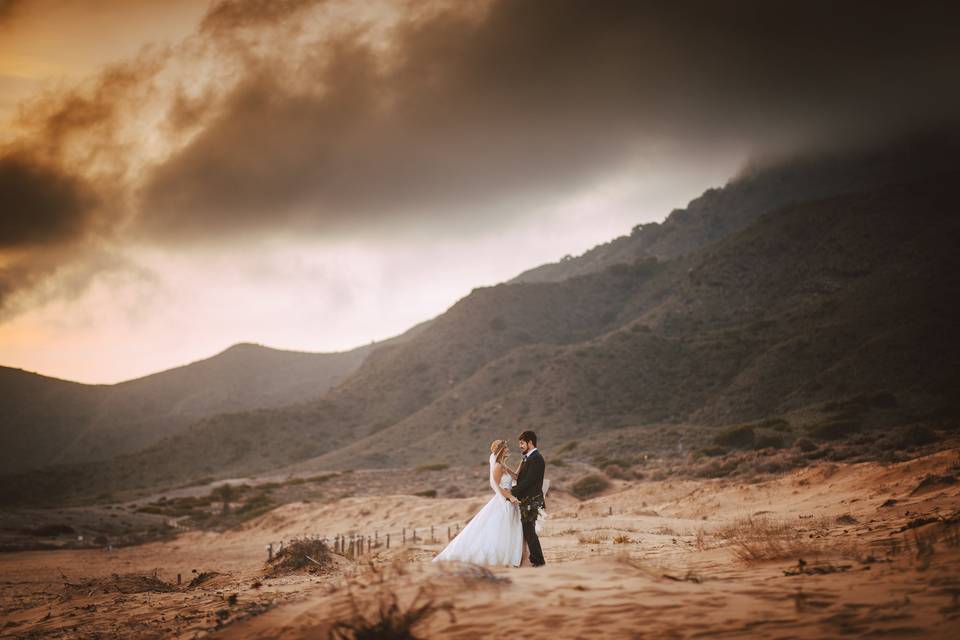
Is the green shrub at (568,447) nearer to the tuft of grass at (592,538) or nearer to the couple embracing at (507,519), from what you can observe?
the tuft of grass at (592,538)

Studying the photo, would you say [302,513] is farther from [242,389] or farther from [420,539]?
[242,389]

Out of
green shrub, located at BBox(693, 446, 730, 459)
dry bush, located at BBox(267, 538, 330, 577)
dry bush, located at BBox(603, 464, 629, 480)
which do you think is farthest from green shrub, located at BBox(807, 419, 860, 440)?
dry bush, located at BBox(267, 538, 330, 577)

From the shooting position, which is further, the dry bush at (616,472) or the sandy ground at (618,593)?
the dry bush at (616,472)

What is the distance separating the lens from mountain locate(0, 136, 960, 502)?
163ft

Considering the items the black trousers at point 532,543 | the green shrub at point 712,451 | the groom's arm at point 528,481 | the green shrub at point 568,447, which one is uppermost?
the groom's arm at point 528,481

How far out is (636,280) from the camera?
10200 centimetres

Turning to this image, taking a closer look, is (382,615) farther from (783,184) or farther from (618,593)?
(783,184)

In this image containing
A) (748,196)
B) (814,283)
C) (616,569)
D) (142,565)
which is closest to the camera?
(616,569)

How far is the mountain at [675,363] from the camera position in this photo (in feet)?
163

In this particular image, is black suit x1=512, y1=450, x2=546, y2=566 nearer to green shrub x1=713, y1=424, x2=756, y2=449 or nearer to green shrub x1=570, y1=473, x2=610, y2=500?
green shrub x1=570, y1=473, x2=610, y2=500

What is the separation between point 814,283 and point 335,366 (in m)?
108

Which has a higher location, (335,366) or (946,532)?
(335,366)

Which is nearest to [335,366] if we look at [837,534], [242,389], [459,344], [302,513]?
[242,389]

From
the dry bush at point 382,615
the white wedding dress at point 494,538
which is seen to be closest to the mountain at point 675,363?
the white wedding dress at point 494,538
